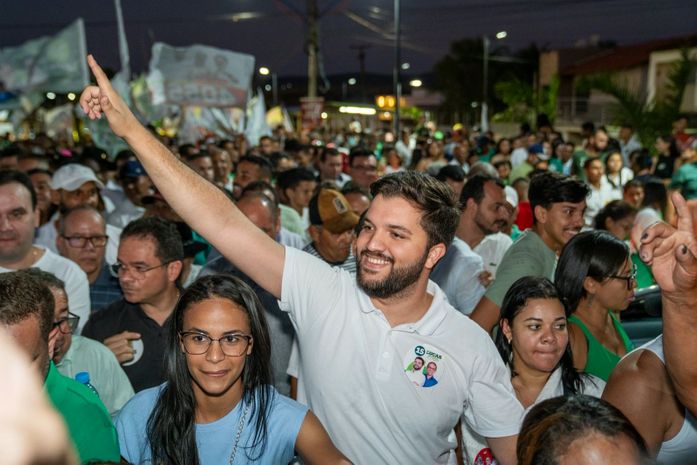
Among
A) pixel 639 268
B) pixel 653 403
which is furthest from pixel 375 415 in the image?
pixel 639 268

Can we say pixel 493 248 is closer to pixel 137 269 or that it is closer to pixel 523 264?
pixel 523 264

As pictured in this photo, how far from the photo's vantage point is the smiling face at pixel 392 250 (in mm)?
2992

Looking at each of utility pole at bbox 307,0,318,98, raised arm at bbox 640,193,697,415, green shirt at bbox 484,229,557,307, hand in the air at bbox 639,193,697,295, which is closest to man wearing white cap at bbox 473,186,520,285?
green shirt at bbox 484,229,557,307

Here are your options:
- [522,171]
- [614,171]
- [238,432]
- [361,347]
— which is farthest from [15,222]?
[522,171]

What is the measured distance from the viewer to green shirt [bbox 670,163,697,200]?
9.45 m

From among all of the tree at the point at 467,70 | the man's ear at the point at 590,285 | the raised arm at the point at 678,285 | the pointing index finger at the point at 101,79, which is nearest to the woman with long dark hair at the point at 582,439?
the raised arm at the point at 678,285

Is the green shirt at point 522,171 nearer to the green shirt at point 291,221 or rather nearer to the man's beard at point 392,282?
the green shirt at point 291,221

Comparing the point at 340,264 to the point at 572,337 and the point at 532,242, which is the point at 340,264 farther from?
the point at 572,337

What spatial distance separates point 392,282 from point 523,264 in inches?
81.6

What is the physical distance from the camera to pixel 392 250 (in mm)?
3002

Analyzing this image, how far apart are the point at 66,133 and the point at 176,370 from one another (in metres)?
21.9

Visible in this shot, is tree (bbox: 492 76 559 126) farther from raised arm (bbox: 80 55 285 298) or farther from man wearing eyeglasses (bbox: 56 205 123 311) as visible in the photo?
raised arm (bbox: 80 55 285 298)

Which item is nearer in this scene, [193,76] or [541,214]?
[541,214]

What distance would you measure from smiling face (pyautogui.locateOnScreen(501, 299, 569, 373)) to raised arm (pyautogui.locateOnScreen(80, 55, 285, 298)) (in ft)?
4.66
